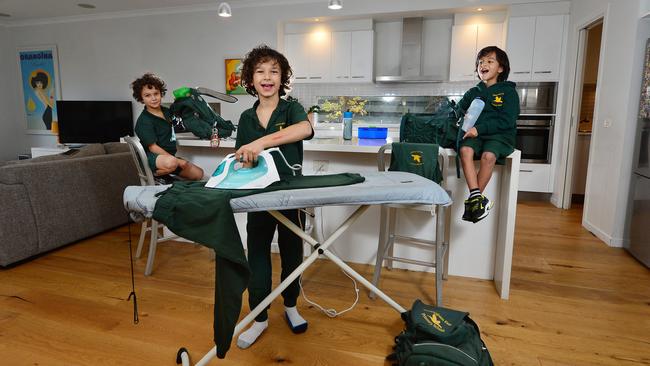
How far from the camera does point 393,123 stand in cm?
554

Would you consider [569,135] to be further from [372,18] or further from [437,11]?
[372,18]

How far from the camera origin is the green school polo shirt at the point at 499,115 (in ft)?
7.06

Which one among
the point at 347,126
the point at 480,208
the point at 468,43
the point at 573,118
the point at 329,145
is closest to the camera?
the point at 480,208

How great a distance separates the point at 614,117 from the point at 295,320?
3.18 metres

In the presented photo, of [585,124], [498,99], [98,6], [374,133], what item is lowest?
[374,133]

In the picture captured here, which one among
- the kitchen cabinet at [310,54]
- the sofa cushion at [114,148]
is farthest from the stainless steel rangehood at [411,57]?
the sofa cushion at [114,148]

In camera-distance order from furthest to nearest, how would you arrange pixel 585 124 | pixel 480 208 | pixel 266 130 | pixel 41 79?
pixel 41 79 < pixel 585 124 < pixel 480 208 < pixel 266 130

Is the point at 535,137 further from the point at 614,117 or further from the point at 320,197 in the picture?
the point at 320,197

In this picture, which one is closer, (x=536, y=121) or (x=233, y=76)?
(x=536, y=121)

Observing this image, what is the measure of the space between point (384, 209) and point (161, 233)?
2.15 meters

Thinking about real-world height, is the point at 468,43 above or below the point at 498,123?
above

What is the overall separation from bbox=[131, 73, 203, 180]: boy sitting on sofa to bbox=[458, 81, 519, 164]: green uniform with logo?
1802 mm

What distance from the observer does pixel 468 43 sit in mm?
4918

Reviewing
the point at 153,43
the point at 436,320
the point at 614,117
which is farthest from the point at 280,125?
the point at 153,43
